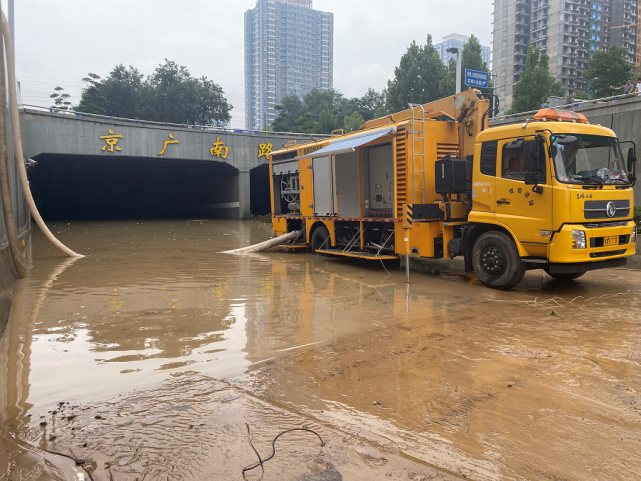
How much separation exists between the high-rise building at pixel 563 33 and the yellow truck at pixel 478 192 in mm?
95433

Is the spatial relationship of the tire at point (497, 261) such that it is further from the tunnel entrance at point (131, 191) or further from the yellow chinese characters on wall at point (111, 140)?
the tunnel entrance at point (131, 191)

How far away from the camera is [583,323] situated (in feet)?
19.9

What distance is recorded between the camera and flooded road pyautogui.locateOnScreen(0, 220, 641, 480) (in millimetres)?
2932

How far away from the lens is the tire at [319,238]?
1280cm

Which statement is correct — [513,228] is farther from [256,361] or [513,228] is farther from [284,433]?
[284,433]

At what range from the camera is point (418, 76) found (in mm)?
55031

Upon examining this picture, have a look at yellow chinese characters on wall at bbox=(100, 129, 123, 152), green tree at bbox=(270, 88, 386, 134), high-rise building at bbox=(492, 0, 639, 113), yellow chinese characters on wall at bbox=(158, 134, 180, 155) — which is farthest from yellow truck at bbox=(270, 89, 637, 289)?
high-rise building at bbox=(492, 0, 639, 113)

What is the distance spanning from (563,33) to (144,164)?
93.2m

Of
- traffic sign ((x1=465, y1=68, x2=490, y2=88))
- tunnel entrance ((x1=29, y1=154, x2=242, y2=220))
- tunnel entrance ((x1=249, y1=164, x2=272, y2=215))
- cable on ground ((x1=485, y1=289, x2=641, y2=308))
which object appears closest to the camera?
cable on ground ((x1=485, y1=289, x2=641, y2=308))

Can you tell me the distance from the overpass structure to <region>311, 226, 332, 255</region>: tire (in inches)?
455

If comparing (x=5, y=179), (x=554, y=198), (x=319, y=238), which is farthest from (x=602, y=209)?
(x=5, y=179)

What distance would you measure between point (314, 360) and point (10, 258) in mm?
6919

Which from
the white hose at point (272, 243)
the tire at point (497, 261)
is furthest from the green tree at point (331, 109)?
the tire at point (497, 261)

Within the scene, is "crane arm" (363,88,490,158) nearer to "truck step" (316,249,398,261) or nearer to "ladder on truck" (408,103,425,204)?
"ladder on truck" (408,103,425,204)
